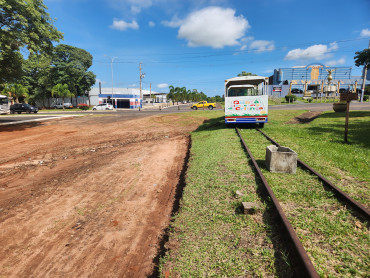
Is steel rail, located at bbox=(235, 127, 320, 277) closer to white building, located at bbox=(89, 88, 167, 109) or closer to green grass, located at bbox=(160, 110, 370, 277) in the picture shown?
green grass, located at bbox=(160, 110, 370, 277)

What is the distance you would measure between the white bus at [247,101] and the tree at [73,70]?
49.8 meters

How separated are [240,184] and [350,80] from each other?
8080cm

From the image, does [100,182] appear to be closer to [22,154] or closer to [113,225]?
[113,225]

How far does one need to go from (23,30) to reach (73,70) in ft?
135

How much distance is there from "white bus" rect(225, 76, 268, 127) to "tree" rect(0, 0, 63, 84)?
13.6 meters

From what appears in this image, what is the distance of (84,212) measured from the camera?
4.20m

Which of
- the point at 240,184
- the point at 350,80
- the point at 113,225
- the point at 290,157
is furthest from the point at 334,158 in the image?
the point at 350,80

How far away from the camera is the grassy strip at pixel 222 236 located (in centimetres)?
255

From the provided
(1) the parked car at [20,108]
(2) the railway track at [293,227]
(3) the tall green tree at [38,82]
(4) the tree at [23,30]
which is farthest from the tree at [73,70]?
(2) the railway track at [293,227]

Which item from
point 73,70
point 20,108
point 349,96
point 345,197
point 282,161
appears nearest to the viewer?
point 345,197

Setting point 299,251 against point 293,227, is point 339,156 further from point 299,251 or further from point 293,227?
point 299,251

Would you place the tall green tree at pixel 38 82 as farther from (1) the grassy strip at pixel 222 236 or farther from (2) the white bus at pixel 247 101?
(1) the grassy strip at pixel 222 236

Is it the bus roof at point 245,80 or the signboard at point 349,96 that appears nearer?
the signboard at point 349,96

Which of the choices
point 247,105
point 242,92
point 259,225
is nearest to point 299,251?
point 259,225
